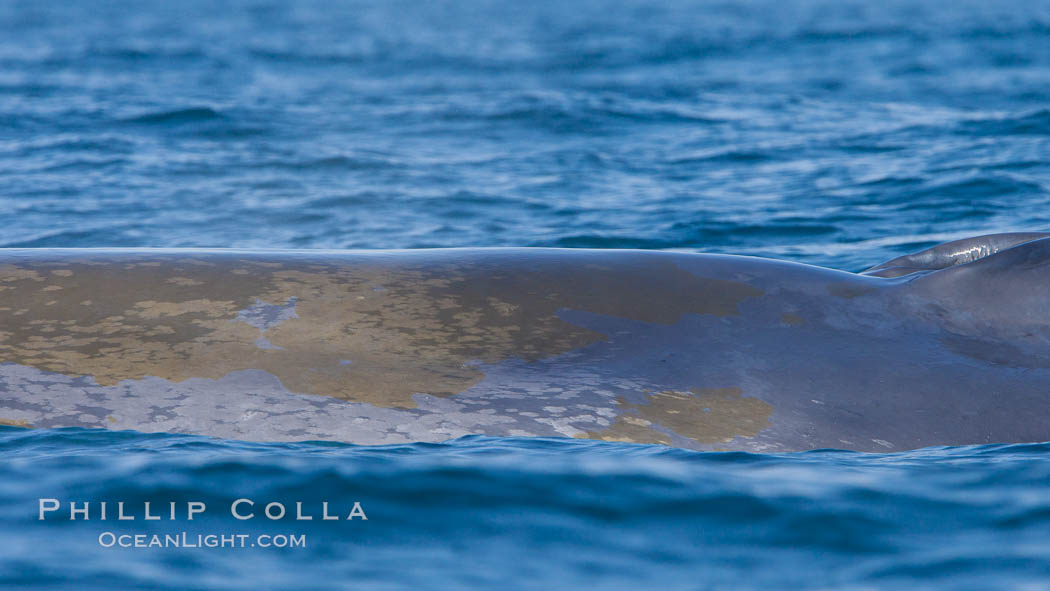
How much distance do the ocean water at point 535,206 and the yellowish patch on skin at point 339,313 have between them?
1.06ft

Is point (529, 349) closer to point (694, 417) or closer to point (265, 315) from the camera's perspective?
point (694, 417)

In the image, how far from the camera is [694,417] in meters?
4.82

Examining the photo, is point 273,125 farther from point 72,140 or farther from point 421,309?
point 421,309

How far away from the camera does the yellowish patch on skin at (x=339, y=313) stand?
4930mm

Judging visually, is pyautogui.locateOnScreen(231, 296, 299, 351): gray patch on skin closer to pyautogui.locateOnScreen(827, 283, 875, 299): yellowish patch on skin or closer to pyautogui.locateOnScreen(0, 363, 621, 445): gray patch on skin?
pyautogui.locateOnScreen(0, 363, 621, 445): gray patch on skin

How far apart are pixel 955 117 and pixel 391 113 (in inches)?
340

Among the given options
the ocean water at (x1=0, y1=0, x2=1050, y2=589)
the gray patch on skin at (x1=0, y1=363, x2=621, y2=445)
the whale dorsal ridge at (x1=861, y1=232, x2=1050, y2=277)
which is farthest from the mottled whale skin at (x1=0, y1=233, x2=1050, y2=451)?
the whale dorsal ridge at (x1=861, y1=232, x2=1050, y2=277)

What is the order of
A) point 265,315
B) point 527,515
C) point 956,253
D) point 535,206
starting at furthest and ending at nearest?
point 535,206, point 956,253, point 265,315, point 527,515

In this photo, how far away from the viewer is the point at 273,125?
1839cm

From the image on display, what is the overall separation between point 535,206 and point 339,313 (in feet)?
26.9

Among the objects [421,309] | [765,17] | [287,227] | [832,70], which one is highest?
[765,17]

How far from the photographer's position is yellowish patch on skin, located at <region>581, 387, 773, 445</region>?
475 cm

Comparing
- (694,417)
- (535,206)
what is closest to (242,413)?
(694,417)

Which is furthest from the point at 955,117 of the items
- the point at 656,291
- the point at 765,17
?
the point at 765,17
